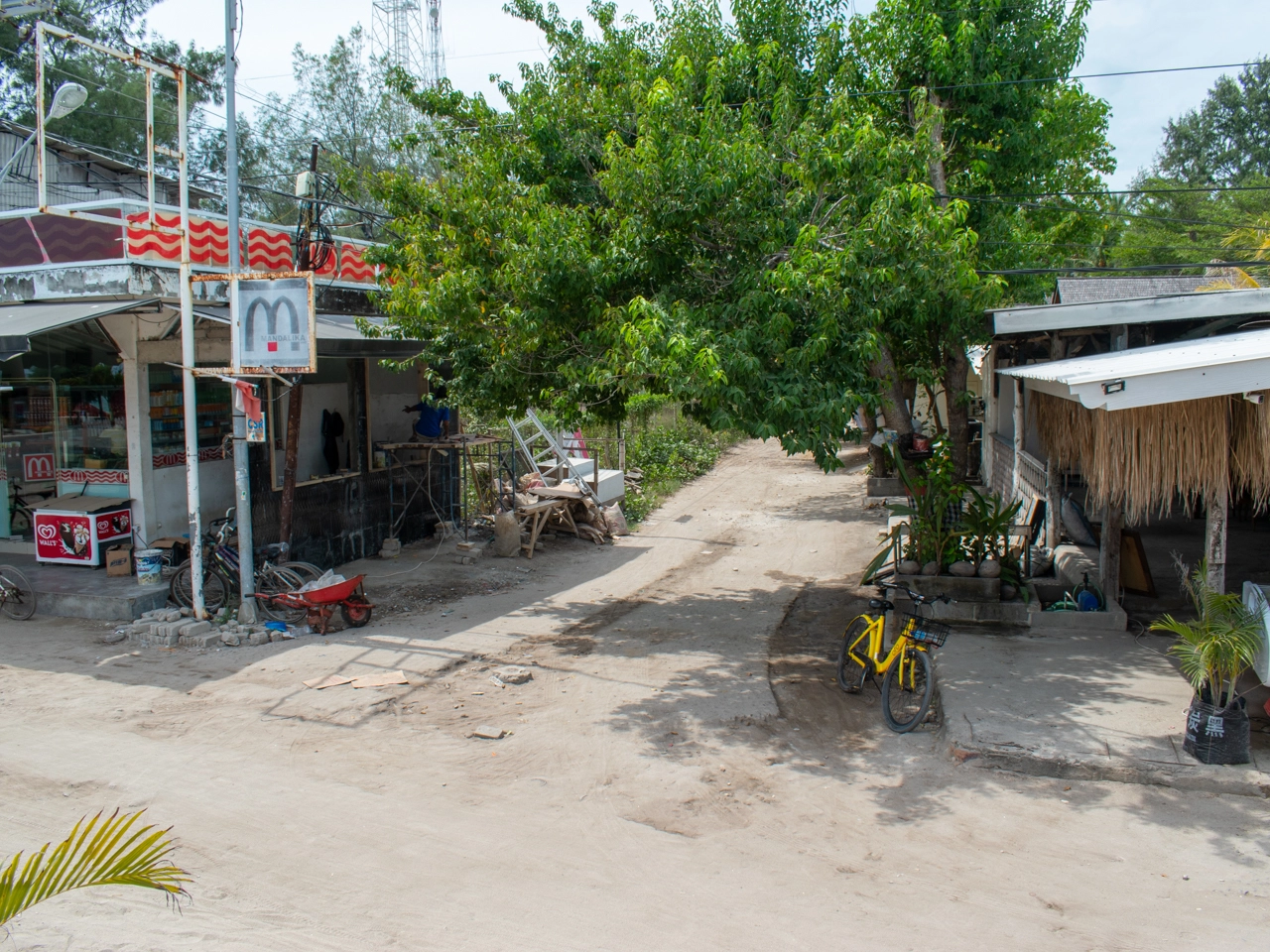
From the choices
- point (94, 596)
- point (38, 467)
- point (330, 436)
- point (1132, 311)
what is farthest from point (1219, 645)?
point (38, 467)

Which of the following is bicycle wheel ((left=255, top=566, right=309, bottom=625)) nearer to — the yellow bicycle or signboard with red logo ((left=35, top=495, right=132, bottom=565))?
signboard with red logo ((left=35, top=495, right=132, bottom=565))

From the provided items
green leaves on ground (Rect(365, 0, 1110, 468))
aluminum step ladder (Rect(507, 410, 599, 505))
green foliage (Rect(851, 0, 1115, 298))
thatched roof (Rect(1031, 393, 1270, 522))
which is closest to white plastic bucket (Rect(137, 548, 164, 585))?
green leaves on ground (Rect(365, 0, 1110, 468))

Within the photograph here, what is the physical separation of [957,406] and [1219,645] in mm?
4817

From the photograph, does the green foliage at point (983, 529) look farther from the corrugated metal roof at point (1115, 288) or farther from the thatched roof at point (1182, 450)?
the corrugated metal roof at point (1115, 288)

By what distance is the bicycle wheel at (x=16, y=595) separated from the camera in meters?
9.87

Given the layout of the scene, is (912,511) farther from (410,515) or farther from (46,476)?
(46,476)

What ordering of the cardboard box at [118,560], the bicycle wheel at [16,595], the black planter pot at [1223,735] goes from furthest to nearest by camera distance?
the cardboard box at [118,560] < the bicycle wheel at [16,595] < the black planter pot at [1223,735]

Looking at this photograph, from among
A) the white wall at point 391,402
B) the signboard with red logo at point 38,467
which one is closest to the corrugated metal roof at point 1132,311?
the white wall at point 391,402

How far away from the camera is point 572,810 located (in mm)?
5812

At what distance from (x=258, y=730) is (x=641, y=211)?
5258 mm

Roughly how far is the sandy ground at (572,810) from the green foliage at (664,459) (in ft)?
29.1

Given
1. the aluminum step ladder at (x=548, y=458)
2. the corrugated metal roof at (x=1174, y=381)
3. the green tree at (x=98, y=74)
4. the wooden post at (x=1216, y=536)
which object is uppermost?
the green tree at (x=98, y=74)

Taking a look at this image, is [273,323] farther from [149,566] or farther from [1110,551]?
[1110,551]

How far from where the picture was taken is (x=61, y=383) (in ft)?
36.4
